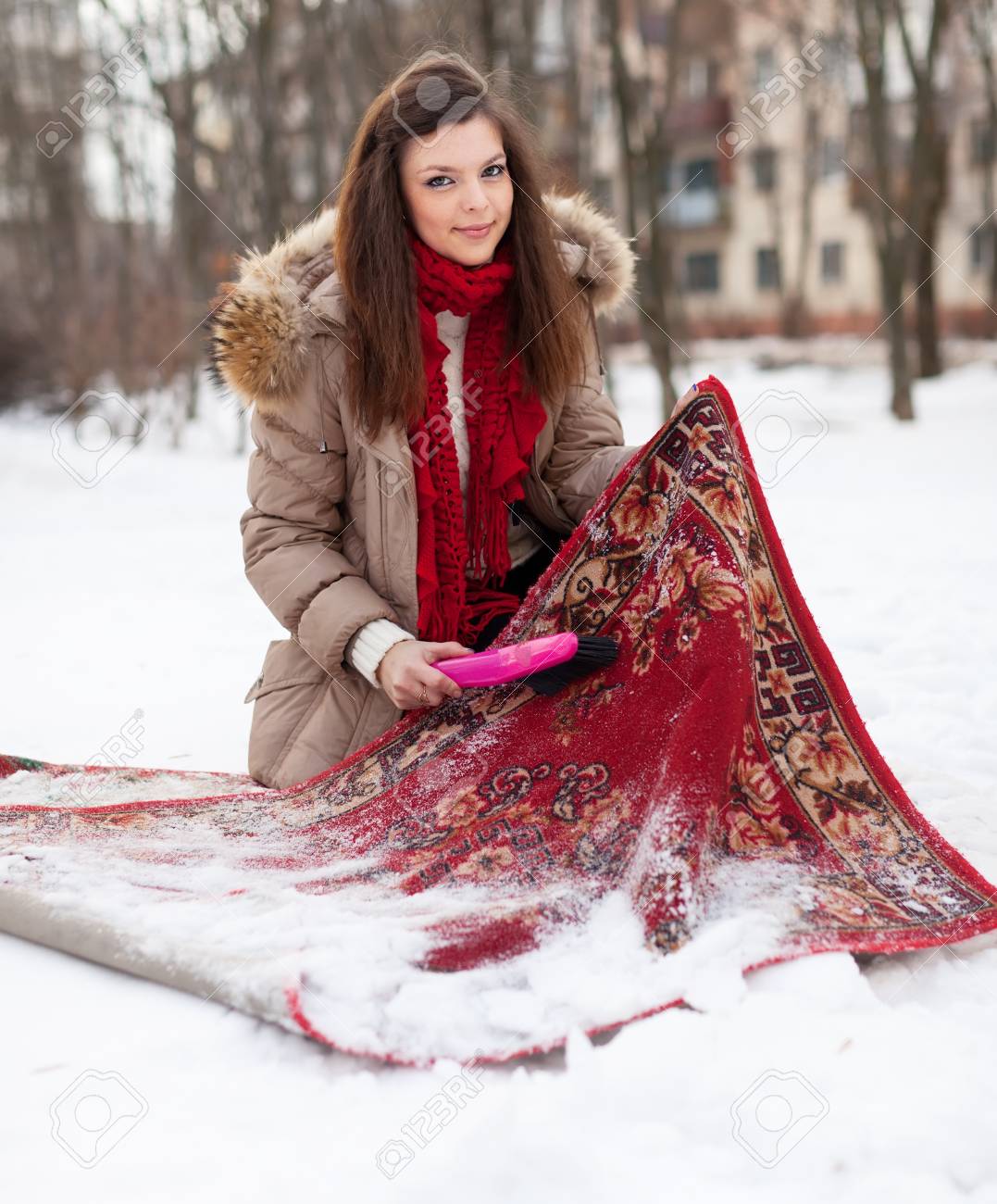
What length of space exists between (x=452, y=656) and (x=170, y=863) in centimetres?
59

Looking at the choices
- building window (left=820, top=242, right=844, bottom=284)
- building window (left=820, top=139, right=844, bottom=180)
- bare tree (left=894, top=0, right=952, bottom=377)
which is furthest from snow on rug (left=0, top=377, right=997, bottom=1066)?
building window (left=820, top=139, right=844, bottom=180)

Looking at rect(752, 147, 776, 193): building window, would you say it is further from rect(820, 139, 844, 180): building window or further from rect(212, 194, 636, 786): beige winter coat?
rect(212, 194, 636, 786): beige winter coat

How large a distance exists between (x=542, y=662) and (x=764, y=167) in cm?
2816

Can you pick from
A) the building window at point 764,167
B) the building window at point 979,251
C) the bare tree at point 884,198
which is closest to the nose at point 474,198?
the bare tree at point 884,198

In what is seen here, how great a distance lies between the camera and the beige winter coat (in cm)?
227

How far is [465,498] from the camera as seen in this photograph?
8.04 feet

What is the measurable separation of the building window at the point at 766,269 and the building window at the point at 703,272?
3.70 feet

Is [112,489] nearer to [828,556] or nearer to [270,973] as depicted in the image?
[828,556]

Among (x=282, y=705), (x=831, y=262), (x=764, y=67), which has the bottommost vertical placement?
(x=282, y=705)

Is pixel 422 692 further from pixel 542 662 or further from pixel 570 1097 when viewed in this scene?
pixel 570 1097

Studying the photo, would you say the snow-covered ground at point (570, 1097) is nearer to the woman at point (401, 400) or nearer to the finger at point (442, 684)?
Result: the finger at point (442, 684)

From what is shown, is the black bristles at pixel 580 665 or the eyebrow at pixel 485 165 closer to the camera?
the black bristles at pixel 580 665

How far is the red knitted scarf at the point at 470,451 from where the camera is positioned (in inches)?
91.3

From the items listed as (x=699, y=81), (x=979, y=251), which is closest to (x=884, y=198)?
(x=979, y=251)
